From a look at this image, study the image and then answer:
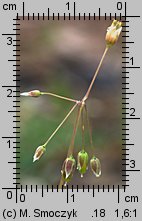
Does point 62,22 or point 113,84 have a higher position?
point 62,22

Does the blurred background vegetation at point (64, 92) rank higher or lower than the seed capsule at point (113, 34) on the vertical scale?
lower

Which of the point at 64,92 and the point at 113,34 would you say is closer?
the point at 113,34

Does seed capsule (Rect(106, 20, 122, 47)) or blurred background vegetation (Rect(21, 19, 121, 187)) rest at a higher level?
seed capsule (Rect(106, 20, 122, 47))

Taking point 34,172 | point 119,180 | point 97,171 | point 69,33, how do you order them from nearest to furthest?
point 97,171 → point 34,172 → point 119,180 → point 69,33

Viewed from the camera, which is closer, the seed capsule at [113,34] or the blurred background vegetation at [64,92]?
the seed capsule at [113,34]

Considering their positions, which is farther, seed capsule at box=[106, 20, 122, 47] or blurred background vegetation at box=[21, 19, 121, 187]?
blurred background vegetation at box=[21, 19, 121, 187]

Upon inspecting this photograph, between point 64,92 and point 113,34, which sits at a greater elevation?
point 113,34

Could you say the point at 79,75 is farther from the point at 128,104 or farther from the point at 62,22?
the point at 128,104

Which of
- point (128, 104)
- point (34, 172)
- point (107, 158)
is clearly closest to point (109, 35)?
point (128, 104)
